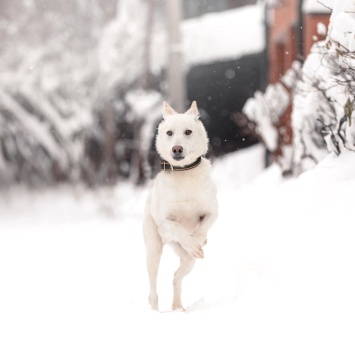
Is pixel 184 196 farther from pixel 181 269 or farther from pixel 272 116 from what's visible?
pixel 272 116

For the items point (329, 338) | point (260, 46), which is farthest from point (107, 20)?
point (329, 338)

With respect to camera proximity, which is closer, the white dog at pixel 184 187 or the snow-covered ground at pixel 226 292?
the snow-covered ground at pixel 226 292

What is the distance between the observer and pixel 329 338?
3574mm

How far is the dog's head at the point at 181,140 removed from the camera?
15.1 feet

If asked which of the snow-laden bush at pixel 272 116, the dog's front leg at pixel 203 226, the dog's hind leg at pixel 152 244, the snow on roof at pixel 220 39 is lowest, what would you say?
the snow on roof at pixel 220 39

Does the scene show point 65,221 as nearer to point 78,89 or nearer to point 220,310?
point 78,89

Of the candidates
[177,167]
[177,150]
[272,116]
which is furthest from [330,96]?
[272,116]

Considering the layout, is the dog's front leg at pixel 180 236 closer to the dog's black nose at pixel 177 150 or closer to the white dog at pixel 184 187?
the white dog at pixel 184 187

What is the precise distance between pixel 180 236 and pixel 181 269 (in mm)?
548

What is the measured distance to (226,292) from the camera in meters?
A: 5.37

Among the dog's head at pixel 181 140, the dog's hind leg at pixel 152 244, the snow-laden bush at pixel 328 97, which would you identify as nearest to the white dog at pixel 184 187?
the dog's head at pixel 181 140

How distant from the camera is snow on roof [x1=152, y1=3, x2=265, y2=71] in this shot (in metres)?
19.0

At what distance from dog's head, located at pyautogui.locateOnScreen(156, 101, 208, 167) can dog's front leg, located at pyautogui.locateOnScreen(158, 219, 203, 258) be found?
0.41 meters

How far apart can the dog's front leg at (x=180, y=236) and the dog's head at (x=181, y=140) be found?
1.35 ft
